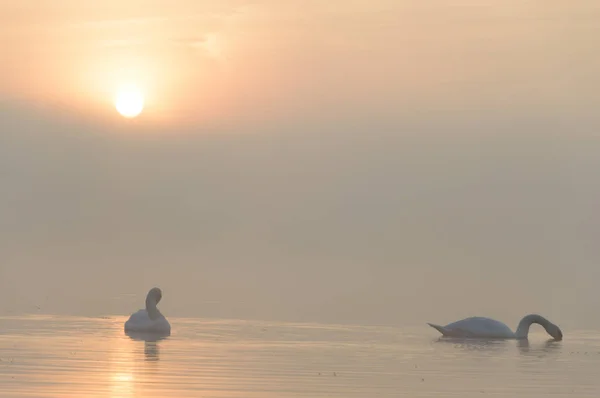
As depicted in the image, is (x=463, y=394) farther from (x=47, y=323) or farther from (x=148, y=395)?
(x=47, y=323)

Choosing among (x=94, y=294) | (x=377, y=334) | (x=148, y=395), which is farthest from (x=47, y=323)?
(x=94, y=294)

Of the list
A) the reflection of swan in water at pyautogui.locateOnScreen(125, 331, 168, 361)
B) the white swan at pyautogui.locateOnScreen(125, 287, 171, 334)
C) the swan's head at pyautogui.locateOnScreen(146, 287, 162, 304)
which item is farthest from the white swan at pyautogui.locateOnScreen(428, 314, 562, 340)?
the reflection of swan in water at pyautogui.locateOnScreen(125, 331, 168, 361)

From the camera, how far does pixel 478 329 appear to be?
4538 cm

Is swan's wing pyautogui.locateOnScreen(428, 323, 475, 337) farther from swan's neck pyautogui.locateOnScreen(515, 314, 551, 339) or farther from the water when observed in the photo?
swan's neck pyautogui.locateOnScreen(515, 314, 551, 339)

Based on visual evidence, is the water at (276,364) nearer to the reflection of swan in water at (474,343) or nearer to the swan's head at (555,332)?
the reflection of swan in water at (474,343)

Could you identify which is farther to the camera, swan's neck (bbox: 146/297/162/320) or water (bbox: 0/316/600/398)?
swan's neck (bbox: 146/297/162/320)

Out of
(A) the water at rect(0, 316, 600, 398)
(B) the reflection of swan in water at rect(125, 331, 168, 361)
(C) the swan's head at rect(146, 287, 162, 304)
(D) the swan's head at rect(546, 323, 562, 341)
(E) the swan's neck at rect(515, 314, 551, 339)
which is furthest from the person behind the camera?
(E) the swan's neck at rect(515, 314, 551, 339)

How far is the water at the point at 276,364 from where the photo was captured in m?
24.0

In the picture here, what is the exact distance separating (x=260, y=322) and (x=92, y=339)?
13.9m

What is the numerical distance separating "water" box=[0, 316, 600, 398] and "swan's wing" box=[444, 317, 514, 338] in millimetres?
1135

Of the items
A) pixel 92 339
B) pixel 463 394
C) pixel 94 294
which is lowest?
pixel 463 394

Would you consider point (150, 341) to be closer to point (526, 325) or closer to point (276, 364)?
point (276, 364)

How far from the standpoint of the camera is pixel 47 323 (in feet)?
142

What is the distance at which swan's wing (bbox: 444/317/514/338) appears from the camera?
1785 inches
